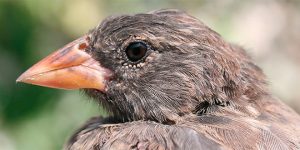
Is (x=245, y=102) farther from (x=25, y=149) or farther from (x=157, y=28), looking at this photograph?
(x=25, y=149)

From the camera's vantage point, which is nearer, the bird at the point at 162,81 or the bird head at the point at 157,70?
the bird at the point at 162,81

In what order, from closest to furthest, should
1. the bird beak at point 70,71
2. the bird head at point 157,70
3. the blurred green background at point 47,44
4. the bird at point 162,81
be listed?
the bird at point 162,81 → the bird head at point 157,70 → the bird beak at point 70,71 → the blurred green background at point 47,44

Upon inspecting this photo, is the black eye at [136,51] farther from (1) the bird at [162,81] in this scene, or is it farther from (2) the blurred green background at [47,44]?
(2) the blurred green background at [47,44]

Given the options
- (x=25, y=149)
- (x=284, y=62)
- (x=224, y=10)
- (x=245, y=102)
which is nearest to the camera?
(x=245, y=102)

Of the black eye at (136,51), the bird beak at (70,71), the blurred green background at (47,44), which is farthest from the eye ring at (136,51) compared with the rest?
the blurred green background at (47,44)

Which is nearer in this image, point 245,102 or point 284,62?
point 245,102

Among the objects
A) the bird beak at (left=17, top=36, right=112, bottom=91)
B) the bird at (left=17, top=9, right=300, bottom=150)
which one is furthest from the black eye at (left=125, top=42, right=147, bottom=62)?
the bird beak at (left=17, top=36, right=112, bottom=91)

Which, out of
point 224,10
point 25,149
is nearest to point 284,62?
point 224,10
